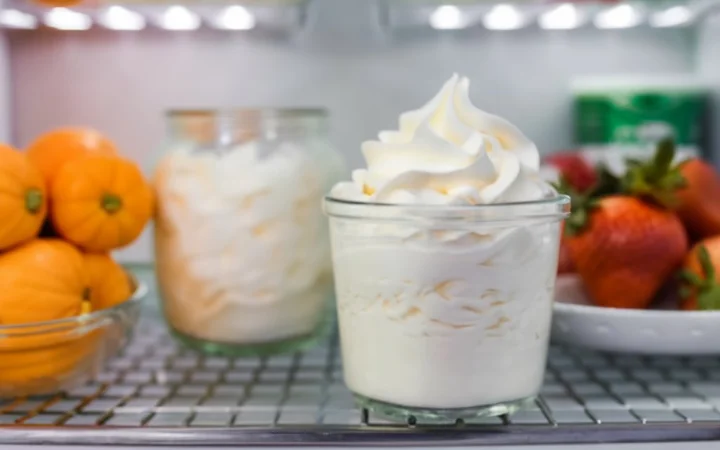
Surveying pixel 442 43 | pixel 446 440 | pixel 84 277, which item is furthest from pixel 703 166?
pixel 84 277

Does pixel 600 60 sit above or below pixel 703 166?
above

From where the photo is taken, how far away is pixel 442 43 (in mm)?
961

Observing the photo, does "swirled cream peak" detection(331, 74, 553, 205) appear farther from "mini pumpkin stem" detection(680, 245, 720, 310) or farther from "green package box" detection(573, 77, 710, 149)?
"green package box" detection(573, 77, 710, 149)

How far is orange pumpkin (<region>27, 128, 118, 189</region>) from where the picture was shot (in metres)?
0.70

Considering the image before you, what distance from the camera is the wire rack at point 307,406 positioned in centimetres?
51

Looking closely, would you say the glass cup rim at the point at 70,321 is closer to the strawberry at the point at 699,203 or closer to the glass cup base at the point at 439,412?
the glass cup base at the point at 439,412

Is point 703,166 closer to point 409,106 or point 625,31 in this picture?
point 625,31

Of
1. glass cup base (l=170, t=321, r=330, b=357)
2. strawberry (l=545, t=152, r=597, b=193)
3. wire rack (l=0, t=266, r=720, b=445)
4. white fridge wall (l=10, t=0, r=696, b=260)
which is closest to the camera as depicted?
wire rack (l=0, t=266, r=720, b=445)

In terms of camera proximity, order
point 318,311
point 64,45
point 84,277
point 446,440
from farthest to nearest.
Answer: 1. point 64,45
2. point 318,311
3. point 84,277
4. point 446,440

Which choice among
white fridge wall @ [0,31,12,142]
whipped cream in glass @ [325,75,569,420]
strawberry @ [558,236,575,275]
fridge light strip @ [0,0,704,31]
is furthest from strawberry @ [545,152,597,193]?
white fridge wall @ [0,31,12,142]

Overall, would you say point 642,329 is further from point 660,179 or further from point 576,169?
point 576,169

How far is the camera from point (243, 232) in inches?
27.4

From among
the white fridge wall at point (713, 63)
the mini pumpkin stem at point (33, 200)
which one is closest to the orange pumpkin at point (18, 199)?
the mini pumpkin stem at point (33, 200)

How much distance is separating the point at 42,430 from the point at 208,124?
1.09 ft
